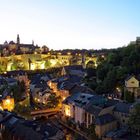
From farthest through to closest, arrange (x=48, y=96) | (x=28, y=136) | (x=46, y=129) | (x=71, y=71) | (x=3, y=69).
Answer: (x=3, y=69) < (x=71, y=71) < (x=48, y=96) < (x=46, y=129) < (x=28, y=136)

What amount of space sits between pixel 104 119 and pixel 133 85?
655 centimetres

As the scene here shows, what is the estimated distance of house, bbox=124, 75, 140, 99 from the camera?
1208 inches

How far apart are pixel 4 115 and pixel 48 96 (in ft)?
39.6

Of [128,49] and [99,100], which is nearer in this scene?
[99,100]

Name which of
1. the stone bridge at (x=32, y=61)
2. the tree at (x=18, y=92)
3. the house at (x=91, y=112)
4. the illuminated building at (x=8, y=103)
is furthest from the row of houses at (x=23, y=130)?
the stone bridge at (x=32, y=61)

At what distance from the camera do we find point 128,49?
4056 centimetres

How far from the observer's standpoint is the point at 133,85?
1219 inches

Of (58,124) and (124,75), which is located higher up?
(124,75)

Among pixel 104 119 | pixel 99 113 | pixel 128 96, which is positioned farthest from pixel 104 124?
pixel 128 96

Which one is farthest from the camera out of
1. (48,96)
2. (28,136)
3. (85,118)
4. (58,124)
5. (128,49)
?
(128,49)

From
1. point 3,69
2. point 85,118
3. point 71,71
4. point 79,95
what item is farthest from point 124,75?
point 3,69

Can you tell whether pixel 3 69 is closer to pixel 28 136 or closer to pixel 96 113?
pixel 96 113

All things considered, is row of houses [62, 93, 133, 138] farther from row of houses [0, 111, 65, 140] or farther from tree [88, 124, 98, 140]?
row of houses [0, 111, 65, 140]

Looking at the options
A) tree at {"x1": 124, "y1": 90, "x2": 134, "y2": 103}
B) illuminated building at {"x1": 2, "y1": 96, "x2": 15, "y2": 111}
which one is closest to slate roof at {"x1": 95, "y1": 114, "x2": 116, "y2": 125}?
tree at {"x1": 124, "y1": 90, "x2": 134, "y2": 103}
